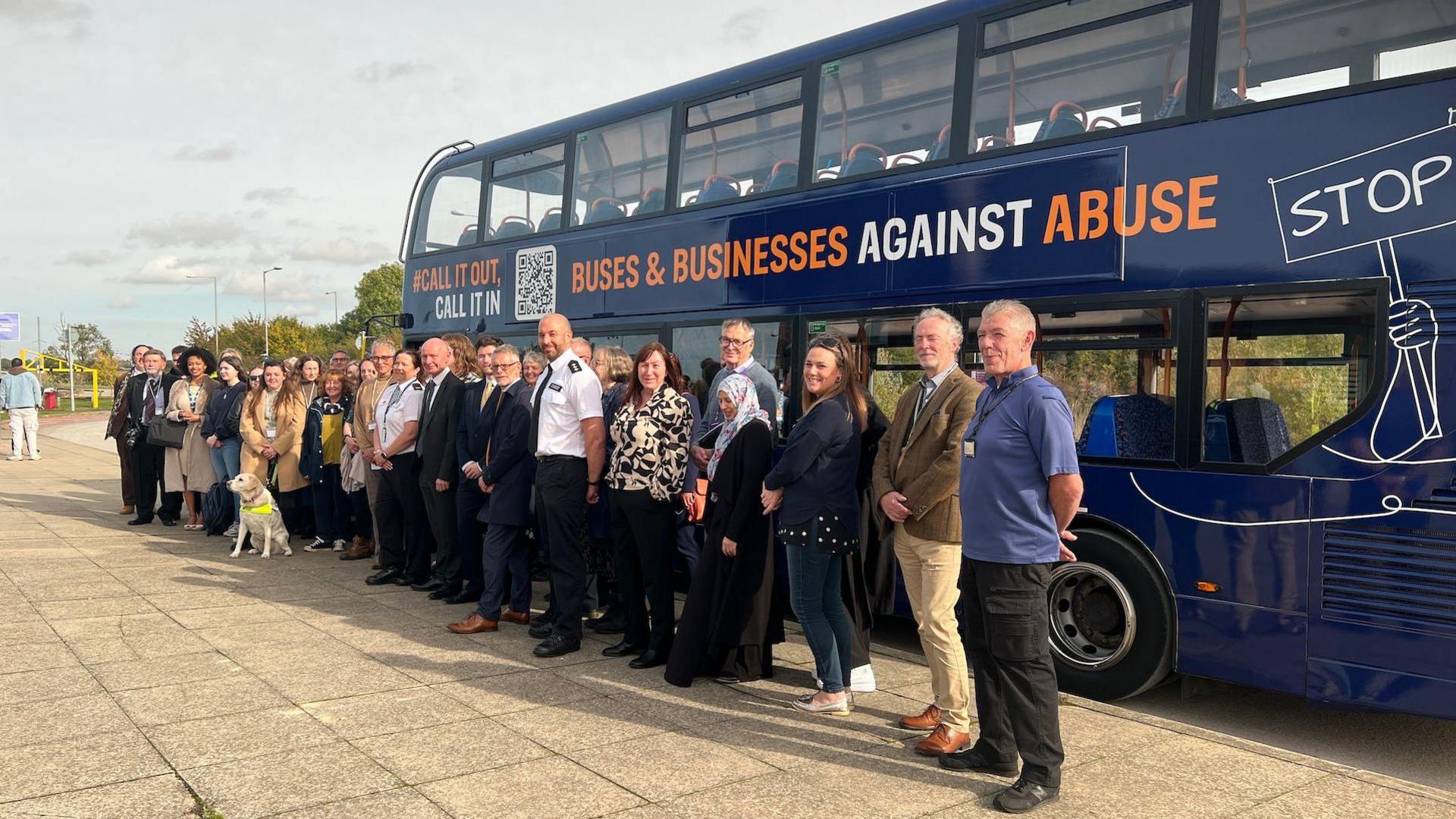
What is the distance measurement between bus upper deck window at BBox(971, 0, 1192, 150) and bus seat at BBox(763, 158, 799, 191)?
1334 millimetres

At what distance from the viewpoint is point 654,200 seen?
8.06m

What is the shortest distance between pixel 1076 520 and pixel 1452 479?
66.8 inches

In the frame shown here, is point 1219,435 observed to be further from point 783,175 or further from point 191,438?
point 191,438

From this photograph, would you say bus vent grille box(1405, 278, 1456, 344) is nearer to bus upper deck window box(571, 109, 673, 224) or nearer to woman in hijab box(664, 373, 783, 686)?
woman in hijab box(664, 373, 783, 686)

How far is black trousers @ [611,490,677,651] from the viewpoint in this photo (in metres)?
5.74

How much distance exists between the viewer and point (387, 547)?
827 centimetres

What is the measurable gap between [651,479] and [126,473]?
939 centimetres

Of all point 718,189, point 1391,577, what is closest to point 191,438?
point 718,189

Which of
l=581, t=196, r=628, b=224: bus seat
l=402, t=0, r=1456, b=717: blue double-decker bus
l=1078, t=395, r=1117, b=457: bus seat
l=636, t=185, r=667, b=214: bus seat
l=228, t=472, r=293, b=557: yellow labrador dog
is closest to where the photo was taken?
l=402, t=0, r=1456, b=717: blue double-decker bus

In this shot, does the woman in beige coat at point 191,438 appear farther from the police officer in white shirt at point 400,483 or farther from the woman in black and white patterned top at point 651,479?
the woman in black and white patterned top at point 651,479

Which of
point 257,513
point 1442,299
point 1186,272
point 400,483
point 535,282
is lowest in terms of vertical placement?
point 257,513

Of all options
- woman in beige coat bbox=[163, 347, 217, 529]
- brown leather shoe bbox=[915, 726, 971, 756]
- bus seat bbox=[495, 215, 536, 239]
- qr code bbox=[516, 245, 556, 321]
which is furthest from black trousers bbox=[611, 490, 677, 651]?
woman in beige coat bbox=[163, 347, 217, 529]

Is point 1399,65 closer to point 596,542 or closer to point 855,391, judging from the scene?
point 855,391

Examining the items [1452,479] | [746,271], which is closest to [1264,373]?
[1452,479]
